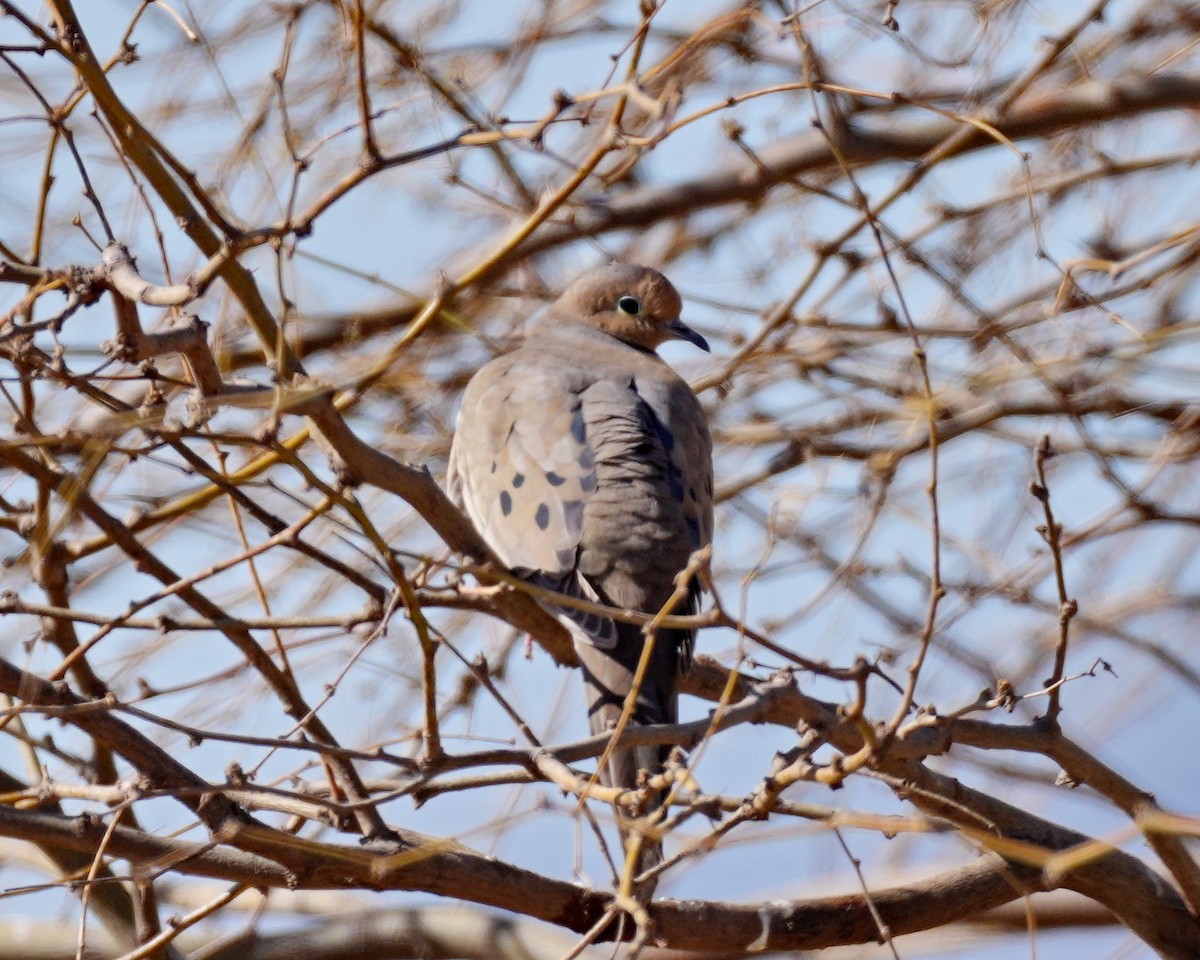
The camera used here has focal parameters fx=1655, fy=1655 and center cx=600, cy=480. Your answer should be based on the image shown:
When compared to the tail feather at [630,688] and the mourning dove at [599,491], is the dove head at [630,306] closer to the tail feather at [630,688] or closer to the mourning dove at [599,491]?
the mourning dove at [599,491]

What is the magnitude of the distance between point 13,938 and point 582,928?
5.21 feet

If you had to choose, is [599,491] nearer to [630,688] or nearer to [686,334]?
[630,688]

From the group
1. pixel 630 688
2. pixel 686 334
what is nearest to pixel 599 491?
pixel 630 688

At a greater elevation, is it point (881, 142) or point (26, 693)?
point (881, 142)

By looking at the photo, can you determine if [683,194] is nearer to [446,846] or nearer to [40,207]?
[40,207]

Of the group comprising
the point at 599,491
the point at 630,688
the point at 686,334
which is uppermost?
the point at 686,334

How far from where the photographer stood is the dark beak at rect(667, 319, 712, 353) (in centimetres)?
506

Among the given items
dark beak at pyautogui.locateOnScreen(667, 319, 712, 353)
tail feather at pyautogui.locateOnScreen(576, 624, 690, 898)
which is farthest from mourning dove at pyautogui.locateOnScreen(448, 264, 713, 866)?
dark beak at pyautogui.locateOnScreen(667, 319, 712, 353)

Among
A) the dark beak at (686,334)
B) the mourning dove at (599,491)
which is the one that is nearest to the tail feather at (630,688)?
the mourning dove at (599,491)

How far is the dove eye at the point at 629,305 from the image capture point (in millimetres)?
5168

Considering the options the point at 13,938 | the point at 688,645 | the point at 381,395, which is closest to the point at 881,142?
the point at 381,395

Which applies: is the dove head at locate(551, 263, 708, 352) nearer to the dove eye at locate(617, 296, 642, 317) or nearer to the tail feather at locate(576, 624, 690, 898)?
the dove eye at locate(617, 296, 642, 317)

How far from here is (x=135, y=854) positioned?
8.82 ft

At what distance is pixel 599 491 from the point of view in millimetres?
4051
